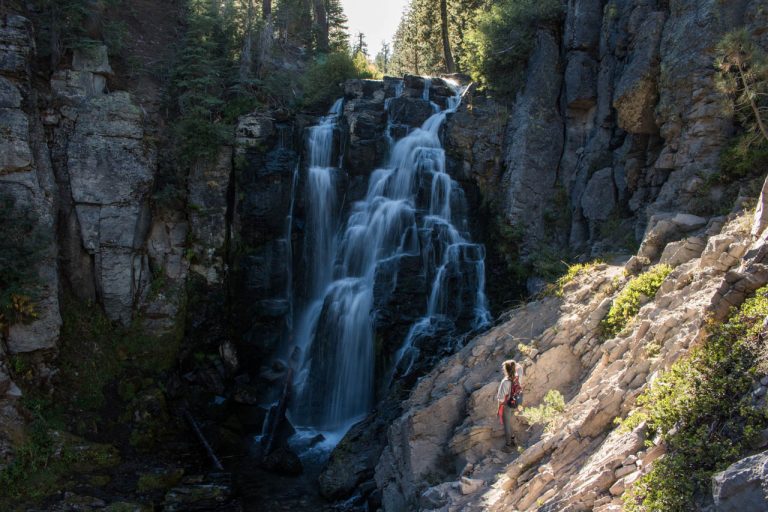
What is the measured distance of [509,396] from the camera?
10.2 meters

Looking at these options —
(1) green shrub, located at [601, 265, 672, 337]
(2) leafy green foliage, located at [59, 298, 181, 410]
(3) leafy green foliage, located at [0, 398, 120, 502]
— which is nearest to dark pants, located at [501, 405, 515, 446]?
(1) green shrub, located at [601, 265, 672, 337]

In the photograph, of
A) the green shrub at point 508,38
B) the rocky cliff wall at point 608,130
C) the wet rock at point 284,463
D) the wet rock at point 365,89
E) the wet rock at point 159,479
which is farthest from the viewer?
the wet rock at point 365,89

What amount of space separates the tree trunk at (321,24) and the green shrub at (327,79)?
24.9 feet

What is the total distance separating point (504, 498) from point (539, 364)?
3278 millimetres

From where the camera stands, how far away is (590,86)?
19453mm

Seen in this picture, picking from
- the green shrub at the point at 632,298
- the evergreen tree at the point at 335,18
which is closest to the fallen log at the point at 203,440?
the green shrub at the point at 632,298

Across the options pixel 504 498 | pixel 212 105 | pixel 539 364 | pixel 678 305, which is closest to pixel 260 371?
pixel 212 105

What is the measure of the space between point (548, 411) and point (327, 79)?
20.1 m

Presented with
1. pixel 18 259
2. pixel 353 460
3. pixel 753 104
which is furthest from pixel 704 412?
pixel 18 259

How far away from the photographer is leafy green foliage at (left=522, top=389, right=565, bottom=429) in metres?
9.81

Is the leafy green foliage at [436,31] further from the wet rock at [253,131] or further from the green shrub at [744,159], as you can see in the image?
the green shrub at [744,159]

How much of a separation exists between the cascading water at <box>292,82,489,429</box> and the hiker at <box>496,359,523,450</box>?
6871 millimetres

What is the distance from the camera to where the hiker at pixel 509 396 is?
10.1m

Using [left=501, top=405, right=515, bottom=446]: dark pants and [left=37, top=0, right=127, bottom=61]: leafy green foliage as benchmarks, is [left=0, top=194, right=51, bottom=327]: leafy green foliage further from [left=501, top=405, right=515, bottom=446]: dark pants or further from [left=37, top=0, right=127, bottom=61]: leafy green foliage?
[left=501, top=405, right=515, bottom=446]: dark pants
